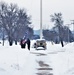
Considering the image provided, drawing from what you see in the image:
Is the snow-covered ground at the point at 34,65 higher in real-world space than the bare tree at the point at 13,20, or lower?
lower

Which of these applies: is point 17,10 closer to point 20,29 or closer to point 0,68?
point 20,29

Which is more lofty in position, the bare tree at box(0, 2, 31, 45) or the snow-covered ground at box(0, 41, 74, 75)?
the bare tree at box(0, 2, 31, 45)

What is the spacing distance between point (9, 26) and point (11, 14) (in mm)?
3264

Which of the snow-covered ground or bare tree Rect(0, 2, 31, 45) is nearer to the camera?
the snow-covered ground

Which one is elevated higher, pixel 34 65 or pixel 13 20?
pixel 13 20

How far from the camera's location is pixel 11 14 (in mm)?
68125

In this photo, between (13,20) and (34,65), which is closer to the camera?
(34,65)

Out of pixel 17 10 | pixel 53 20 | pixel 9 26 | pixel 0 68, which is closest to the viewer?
pixel 0 68


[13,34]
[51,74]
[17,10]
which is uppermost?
[17,10]

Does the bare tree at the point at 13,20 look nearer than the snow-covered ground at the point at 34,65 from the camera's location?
No

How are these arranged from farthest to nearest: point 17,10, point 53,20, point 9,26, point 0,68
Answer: point 53,20, point 17,10, point 9,26, point 0,68

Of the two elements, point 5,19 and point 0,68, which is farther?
point 5,19

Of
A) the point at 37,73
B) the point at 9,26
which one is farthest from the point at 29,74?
the point at 9,26

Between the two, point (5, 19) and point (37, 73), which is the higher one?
point (5, 19)
